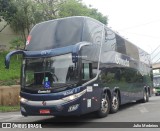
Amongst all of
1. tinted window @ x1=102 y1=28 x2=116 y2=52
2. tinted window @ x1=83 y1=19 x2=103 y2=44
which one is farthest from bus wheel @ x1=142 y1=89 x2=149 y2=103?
tinted window @ x1=83 y1=19 x2=103 y2=44

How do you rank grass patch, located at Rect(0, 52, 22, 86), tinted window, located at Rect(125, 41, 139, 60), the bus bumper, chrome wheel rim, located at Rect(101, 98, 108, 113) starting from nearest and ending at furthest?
the bus bumper → chrome wheel rim, located at Rect(101, 98, 108, 113) → tinted window, located at Rect(125, 41, 139, 60) → grass patch, located at Rect(0, 52, 22, 86)

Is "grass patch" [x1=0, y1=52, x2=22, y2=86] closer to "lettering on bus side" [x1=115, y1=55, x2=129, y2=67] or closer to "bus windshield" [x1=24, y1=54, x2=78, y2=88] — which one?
"lettering on bus side" [x1=115, y1=55, x2=129, y2=67]

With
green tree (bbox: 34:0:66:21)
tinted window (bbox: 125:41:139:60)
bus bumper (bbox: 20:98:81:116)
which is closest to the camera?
bus bumper (bbox: 20:98:81:116)

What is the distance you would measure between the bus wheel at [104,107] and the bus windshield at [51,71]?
2.38 meters

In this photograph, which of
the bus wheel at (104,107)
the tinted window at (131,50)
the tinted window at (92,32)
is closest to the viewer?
the tinted window at (92,32)

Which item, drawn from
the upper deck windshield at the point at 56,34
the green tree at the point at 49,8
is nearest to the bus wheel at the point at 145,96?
the upper deck windshield at the point at 56,34

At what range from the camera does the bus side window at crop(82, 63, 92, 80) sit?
478 inches

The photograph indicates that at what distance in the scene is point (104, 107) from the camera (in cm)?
1388

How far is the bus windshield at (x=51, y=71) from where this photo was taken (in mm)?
11727

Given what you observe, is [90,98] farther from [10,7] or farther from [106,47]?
[10,7]

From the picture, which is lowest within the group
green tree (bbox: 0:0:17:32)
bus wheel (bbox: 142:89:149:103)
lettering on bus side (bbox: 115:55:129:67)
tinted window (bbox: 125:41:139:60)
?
bus wheel (bbox: 142:89:149:103)

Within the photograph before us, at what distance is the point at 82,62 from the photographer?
39.6ft

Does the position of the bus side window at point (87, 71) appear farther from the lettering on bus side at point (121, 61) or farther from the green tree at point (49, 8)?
the green tree at point (49, 8)

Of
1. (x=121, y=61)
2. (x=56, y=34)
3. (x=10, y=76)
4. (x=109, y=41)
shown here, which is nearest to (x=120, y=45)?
(x=121, y=61)
